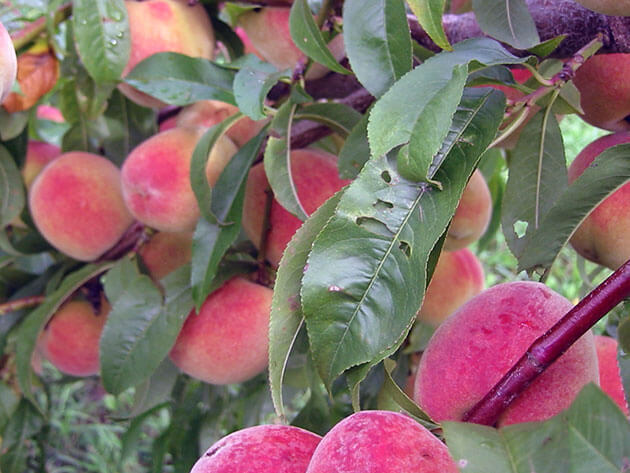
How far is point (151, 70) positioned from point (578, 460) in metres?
0.64

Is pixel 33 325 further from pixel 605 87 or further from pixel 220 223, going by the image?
pixel 605 87

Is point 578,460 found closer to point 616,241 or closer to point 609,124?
point 616,241

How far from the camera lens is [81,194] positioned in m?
1.00

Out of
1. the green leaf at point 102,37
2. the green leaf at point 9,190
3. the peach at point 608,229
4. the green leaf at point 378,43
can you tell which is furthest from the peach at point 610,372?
the green leaf at point 9,190

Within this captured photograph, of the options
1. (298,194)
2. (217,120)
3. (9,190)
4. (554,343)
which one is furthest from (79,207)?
(554,343)

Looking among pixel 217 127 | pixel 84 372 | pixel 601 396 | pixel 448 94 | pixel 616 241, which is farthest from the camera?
pixel 84 372

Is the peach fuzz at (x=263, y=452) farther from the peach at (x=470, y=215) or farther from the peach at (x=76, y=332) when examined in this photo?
the peach at (x=76, y=332)

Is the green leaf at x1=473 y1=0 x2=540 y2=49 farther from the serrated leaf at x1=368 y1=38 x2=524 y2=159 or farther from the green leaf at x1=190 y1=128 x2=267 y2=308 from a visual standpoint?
the green leaf at x1=190 y1=128 x2=267 y2=308

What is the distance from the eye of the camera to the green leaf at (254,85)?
678mm

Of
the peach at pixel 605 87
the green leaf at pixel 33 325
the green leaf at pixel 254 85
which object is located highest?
the peach at pixel 605 87

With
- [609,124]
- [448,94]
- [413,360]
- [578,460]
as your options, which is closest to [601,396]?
[578,460]

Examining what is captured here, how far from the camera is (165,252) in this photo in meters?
0.99

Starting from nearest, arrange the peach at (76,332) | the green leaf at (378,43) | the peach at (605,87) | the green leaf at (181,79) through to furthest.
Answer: the green leaf at (378,43) < the peach at (605,87) < the green leaf at (181,79) < the peach at (76,332)

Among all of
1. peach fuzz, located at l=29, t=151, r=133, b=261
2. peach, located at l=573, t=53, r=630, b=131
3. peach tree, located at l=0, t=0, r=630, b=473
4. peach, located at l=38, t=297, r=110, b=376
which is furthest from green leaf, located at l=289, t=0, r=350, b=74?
peach, located at l=38, t=297, r=110, b=376
